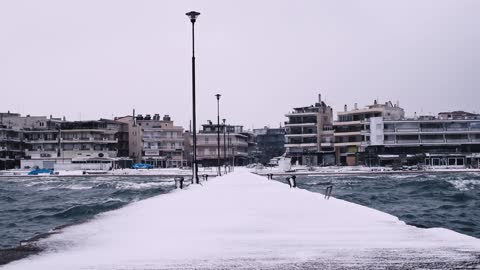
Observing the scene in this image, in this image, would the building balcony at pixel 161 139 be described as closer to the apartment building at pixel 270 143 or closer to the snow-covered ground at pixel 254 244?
the apartment building at pixel 270 143

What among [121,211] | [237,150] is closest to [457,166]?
[237,150]

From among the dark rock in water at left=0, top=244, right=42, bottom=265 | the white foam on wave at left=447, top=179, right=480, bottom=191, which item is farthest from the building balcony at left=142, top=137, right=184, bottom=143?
the dark rock in water at left=0, top=244, right=42, bottom=265

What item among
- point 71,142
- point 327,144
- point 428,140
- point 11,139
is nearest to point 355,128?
point 327,144

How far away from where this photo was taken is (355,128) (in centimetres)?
11381

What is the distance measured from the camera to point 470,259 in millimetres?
6383

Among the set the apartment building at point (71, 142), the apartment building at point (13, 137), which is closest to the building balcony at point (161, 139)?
the apartment building at point (71, 142)

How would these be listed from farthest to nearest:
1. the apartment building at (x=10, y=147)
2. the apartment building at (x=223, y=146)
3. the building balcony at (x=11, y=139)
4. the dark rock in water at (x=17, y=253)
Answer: the apartment building at (x=223, y=146) < the apartment building at (x=10, y=147) < the building balcony at (x=11, y=139) < the dark rock in water at (x=17, y=253)

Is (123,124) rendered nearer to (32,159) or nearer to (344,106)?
(32,159)

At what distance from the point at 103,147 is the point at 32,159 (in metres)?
13.1

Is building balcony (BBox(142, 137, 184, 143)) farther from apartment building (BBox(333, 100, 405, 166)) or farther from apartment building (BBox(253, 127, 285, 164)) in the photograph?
apartment building (BBox(253, 127, 285, 164))

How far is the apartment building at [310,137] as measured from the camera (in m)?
120

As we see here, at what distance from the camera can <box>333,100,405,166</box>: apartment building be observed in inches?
4359

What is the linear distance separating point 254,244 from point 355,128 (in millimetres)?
107952

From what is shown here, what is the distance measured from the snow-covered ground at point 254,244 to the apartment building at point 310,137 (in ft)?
357
